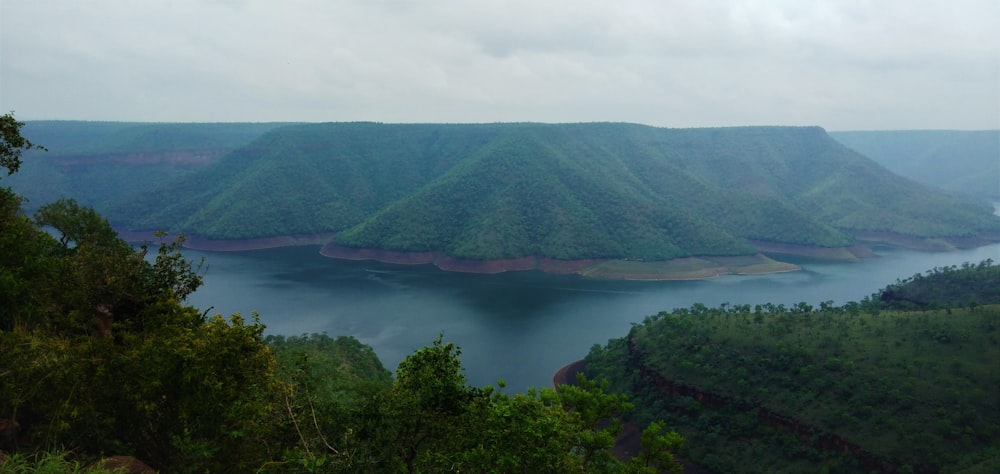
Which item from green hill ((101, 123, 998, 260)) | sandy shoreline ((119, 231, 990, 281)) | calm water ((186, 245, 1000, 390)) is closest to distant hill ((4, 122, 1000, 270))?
green hill ((101, 123, 998, 260))

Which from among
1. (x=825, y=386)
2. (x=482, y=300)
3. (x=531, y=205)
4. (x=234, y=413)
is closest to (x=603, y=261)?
(x=531, y=205)

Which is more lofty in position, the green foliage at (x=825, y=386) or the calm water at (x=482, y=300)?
the green foliage at (x=825, y=386)

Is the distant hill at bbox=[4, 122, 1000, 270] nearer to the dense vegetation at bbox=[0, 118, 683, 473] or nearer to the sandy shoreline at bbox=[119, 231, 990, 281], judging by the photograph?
the sandy shoreline at bbox=[119, 231, 990, 281]

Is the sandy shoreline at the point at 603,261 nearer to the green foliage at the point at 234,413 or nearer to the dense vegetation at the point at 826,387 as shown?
the dense vegetation at the point at 826,387

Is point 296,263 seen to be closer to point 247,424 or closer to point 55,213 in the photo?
point 55,213

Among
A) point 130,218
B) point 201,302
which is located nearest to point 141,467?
point 201,302

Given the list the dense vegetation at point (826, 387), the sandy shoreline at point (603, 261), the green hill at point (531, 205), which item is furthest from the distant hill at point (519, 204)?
the dense vegetation at point (826, 387)

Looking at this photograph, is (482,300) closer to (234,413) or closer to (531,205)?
(531,205)
